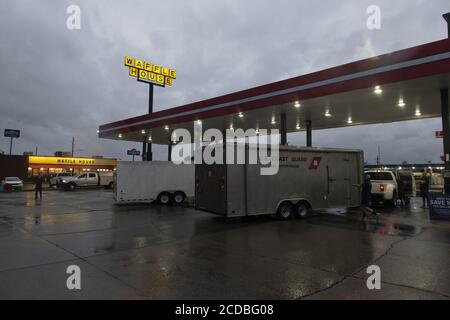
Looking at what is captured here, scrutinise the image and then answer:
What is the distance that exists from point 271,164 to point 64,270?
8.03 m

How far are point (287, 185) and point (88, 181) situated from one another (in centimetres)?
2834

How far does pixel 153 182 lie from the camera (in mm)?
18234

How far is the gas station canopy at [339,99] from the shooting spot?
11461mm

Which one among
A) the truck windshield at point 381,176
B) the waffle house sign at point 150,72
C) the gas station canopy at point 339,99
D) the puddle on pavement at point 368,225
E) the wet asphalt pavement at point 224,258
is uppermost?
the waffle house sign at point 150,72

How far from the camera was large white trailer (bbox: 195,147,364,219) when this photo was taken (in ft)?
37.6

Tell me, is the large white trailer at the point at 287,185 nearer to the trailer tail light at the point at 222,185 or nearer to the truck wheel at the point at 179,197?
the trailer tail light at the point at 222,185

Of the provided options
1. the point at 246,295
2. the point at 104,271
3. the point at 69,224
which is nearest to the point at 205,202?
the point at 69,224

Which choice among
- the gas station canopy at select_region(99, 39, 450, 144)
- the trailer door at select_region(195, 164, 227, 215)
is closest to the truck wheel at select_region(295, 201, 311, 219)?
the trailer door at select_region(195, 164, 227, 215)

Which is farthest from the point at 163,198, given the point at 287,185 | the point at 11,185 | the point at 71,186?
the point at 11,185

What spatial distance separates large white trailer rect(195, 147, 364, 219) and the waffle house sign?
24.5m

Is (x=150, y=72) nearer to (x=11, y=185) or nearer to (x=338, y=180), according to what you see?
(x=11, y=185)

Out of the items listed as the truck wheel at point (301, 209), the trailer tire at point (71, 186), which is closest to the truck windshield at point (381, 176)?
the truck wheel at point (301, 209)

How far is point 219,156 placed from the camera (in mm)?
11672

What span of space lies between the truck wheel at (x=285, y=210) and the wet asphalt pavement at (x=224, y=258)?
508 millimetres
